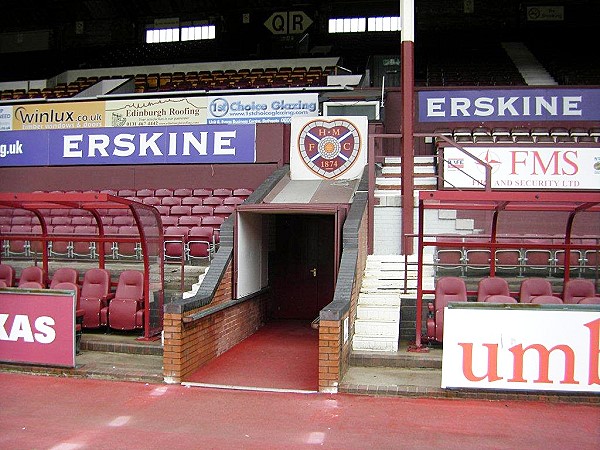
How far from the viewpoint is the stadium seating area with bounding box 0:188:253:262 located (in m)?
12.5

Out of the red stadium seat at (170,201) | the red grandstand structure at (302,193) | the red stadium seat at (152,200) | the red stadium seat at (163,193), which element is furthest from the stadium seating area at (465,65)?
the red stadium seat at (152,200)

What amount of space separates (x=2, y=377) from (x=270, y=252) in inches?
214

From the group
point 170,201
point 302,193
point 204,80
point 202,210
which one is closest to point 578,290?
point 302,193

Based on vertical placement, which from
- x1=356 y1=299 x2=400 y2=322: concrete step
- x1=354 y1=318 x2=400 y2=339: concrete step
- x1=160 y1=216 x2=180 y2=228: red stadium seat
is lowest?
x1=354 y1=318 x2=400 y2=339: concrete step

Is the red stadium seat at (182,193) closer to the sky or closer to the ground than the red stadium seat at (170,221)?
closer to the sky

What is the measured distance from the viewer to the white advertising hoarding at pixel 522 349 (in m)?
7.20

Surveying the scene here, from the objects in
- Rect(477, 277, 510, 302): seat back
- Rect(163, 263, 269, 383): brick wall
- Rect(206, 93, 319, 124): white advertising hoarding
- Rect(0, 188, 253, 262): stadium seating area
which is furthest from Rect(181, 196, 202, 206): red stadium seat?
Rect(477, 277, 510, 302): seat back

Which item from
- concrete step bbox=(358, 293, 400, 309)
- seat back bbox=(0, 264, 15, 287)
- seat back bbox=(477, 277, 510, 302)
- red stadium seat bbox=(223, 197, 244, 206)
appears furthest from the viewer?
red stadium seat bbox=(223, 197, 244, 206)

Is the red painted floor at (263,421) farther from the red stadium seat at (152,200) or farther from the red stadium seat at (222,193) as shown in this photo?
the red stadium seat at (222,193)

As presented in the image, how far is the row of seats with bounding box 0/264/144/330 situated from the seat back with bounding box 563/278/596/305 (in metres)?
6.20

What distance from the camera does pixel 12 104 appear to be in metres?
17.0

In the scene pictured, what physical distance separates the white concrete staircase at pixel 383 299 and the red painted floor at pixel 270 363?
2.70 ft

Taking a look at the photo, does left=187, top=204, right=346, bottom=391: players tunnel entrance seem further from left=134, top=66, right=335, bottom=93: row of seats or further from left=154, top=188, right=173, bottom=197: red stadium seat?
left=134, top=66, right=335, bottom=93: row of seats

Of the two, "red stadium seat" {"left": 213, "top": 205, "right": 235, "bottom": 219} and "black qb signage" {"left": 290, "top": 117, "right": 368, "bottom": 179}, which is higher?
"black qb signage" {"left": 290, "top": 117, "right": 368, "bottom": 179}
